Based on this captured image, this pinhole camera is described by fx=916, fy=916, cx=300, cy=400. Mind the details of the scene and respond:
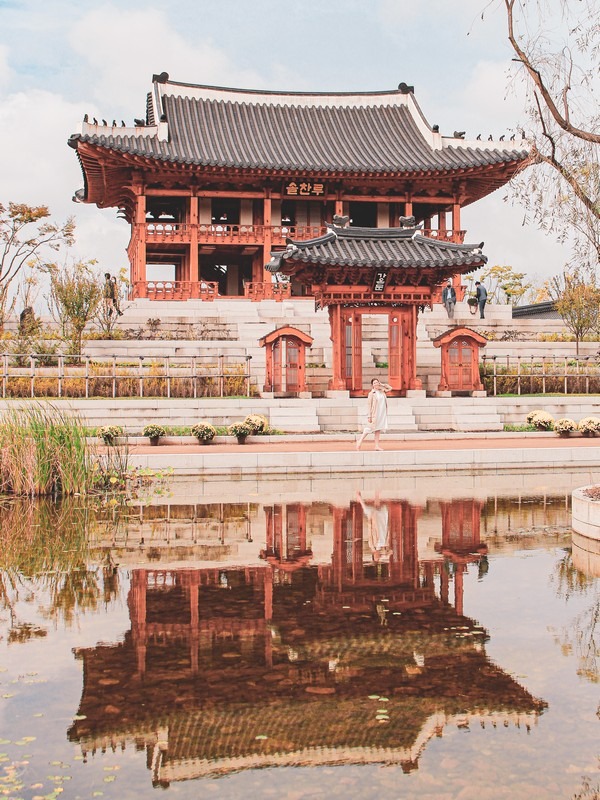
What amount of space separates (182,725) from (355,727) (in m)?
0.92

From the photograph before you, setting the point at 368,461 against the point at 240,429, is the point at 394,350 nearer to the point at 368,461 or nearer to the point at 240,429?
the point at 240,429

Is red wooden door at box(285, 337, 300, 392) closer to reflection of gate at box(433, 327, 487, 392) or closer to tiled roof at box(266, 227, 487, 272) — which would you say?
tiled roof at box(266, 227, 487, 272)

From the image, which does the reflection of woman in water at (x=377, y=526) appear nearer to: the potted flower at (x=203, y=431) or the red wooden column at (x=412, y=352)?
the potted flower at (x=203, y=431)

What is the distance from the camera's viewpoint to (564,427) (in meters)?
23.0

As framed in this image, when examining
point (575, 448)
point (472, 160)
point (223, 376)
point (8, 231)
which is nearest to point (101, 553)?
point (575, 448)

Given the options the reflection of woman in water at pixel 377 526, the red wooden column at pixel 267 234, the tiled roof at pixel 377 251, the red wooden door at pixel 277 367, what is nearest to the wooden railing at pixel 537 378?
the tiled roof at pixel 377 251

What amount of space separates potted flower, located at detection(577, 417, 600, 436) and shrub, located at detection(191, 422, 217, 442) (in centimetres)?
934

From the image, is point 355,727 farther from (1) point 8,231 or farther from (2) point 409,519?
(1) point 8,231

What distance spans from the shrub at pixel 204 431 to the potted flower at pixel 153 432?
0.80 m

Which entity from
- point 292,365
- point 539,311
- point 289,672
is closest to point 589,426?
point 292,365

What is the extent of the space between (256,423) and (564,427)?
305 inches

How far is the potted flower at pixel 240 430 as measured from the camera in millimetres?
21703

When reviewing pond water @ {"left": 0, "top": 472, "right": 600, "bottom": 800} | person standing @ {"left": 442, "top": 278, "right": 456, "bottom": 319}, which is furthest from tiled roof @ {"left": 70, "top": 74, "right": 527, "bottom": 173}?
pond water @ {"left": 0, "top": 472, "right": 600, "bottom": 800}

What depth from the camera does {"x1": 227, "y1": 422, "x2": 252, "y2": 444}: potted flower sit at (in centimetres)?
2170
